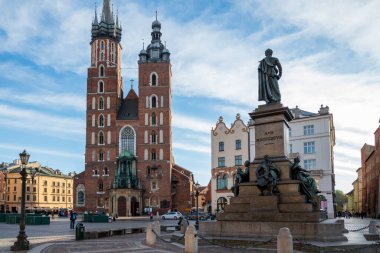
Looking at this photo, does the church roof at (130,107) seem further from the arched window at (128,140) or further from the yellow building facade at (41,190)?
the yellow building facade at (41,190)

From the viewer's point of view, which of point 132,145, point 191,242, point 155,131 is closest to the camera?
point 191,242

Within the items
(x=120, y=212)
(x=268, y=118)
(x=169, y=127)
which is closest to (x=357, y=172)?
(x=169, y=127)

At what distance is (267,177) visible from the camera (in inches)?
714

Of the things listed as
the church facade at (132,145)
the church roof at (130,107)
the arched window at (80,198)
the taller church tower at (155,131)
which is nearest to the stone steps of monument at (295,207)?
the church facade at (132,145)

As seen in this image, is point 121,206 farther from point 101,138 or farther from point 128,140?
point 101,138

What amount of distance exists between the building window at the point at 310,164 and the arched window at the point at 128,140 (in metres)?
35.5

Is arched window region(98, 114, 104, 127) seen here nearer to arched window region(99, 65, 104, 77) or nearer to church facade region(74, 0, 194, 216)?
church facade region(74, 0, 194, 216)

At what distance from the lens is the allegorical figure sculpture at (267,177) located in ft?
59.1

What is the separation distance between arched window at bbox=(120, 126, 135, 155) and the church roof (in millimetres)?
2306

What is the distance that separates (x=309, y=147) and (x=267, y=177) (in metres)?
39.0

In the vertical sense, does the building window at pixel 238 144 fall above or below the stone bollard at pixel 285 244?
above

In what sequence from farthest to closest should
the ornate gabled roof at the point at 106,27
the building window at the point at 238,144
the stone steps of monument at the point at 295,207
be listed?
the ornate gabled roof at the point at 106,27 < the building window at the point at 238,144 < the stone steps of monument at the point at 295,207

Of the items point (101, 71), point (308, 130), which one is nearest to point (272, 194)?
point (308, 130)

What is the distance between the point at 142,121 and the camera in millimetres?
82375
